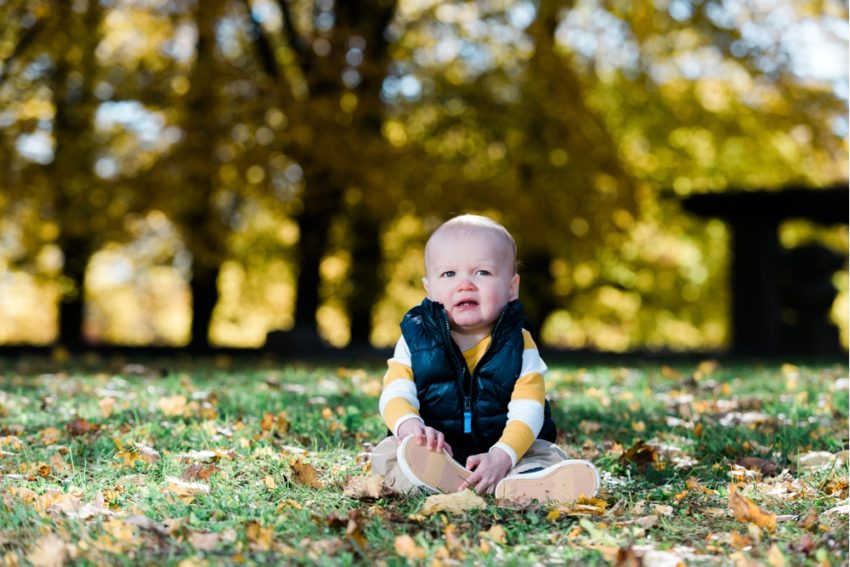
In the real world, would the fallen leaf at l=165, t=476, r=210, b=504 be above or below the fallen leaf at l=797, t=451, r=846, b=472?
below

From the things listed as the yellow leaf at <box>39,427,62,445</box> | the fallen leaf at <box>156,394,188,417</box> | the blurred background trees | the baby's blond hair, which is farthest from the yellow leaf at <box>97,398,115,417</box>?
the blurred background trees

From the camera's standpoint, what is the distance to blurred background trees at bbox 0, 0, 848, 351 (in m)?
11.6

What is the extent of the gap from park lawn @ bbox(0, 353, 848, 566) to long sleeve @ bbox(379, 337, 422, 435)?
255mm

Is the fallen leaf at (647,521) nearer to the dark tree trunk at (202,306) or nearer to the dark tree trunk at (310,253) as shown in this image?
the dark tree trunk at (310,253)

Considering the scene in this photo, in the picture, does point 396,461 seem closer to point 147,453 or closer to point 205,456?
point 205,456

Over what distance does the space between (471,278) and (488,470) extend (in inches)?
27.6

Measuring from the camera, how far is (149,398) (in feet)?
18.9

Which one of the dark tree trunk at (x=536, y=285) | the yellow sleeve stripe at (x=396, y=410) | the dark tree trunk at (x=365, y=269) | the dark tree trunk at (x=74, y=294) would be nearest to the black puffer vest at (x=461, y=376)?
the yellow sleeve stripe at (x=396, y=410)

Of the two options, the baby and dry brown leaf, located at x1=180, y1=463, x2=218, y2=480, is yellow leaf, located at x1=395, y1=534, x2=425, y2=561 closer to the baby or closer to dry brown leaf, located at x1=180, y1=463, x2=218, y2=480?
the baby

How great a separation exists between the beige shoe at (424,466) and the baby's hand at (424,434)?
3 cm

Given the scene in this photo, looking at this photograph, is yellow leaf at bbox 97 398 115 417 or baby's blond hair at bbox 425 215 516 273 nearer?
baby's blond hair at bbox 425 215 516 273

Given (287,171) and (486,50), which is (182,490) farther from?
A: (486,50)

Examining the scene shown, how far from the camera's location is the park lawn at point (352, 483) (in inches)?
110

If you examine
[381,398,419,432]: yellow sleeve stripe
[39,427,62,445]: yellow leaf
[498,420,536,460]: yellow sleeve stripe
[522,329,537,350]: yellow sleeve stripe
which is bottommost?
[39,427,62,445]: yellow leaf
